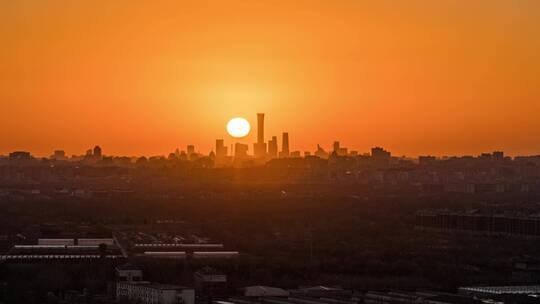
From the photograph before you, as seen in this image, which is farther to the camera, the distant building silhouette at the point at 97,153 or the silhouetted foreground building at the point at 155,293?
the distant building silhouette at the point at 97,153

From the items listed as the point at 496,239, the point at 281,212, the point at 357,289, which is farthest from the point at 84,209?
the point at 357,289

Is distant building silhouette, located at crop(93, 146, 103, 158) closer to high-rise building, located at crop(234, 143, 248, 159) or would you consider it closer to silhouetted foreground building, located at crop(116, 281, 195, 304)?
high-rise building, located at crop(234, 143, 248, 159)

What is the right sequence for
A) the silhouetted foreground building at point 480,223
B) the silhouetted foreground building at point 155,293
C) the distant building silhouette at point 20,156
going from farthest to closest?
1. the distant building silhouette at point 20,156
2. the silhouetted foreground building at point 480,223
3. the silhouetted foreground building at point 155,293

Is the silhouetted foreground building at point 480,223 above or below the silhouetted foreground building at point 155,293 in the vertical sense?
above

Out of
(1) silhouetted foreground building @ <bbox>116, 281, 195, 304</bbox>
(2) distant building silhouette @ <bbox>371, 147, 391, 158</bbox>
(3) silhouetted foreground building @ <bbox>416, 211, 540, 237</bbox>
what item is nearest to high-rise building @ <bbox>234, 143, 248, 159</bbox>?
(2) distant building silhouette @ <bbox>371, 147, 391, 158</bbox>

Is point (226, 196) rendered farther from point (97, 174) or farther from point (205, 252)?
point (205, 252)

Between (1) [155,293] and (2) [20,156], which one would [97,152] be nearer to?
(2) [20,156]

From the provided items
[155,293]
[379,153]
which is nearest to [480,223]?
[155,293]

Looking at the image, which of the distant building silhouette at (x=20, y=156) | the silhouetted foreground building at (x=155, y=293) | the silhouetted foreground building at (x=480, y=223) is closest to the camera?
the silhouetted foreground building at (x=155, y=293)

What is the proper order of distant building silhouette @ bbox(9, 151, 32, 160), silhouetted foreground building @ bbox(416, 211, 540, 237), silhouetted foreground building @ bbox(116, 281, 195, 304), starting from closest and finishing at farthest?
silhouetted foreground building @ bbox(116, 281, 195, 304), silhouetted foreground building @ bbox(416, 211, 540, 237), distant building silhouette @ bbox(9, 151, 32, 160)

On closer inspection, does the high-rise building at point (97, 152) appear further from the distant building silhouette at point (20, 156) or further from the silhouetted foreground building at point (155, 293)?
the silhouetted foreground building at point (155, 293)

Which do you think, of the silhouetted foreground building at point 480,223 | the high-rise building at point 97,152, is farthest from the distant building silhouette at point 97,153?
the silhouetted foreground building at point 480,223
